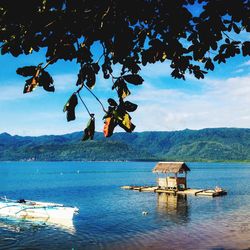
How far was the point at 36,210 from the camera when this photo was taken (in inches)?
1515

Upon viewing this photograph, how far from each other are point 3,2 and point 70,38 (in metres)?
0.97

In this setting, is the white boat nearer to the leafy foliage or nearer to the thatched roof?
the thatched roof

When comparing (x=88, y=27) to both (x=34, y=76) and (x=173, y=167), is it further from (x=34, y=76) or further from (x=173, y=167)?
(x=173, y=167)

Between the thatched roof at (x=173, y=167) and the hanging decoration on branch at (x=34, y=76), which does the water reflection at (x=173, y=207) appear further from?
the hanging decoration on branch at (x=34, y=76)

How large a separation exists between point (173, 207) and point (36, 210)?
1658cm

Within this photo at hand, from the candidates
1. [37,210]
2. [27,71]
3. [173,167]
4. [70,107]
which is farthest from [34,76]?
[173,167]

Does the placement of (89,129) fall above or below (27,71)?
below

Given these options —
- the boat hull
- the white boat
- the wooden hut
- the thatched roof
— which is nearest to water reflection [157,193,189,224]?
the wooden hut

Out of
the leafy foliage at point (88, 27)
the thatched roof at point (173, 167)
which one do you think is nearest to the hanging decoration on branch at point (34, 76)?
the leafy foliage at point (88, 27)

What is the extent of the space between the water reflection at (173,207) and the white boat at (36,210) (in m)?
10.0

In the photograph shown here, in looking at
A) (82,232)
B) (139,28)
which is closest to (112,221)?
(82,232)

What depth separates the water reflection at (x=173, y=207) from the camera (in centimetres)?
3838

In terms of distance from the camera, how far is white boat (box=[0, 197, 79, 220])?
36581mm

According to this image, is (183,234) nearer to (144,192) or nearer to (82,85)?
(82,85)
